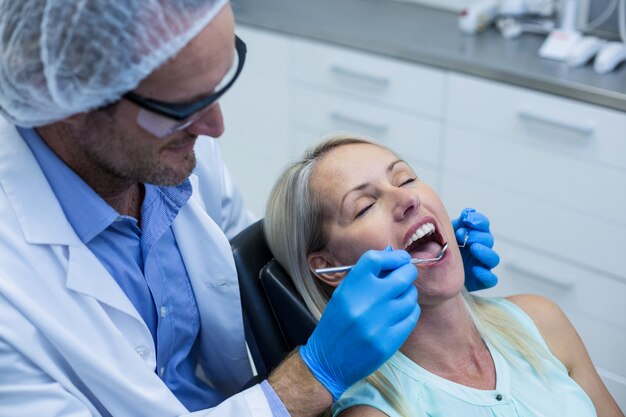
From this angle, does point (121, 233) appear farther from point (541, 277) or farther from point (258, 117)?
point (258, 117)

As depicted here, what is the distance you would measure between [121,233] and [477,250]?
2.21 feet

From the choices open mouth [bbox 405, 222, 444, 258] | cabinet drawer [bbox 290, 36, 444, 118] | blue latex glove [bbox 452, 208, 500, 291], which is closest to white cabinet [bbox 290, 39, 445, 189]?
cabinet drawer [bbox 290, 36, 444, 118]

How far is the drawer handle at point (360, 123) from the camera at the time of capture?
2.82 m

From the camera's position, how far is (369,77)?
275 centimetres

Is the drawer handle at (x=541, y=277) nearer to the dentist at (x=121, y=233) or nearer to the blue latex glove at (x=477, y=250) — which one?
the blue latex glove at (x=477, y=250)

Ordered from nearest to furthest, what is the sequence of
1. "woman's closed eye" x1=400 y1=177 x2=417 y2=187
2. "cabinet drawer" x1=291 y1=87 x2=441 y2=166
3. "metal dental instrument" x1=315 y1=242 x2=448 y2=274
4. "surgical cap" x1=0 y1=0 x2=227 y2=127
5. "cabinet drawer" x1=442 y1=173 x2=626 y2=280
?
"surgical cap" x1=0 y1=0 x2=227 y2=127 < "metal dental instrument" x1=315 y1=242 x2=448 y2=274 < "woman's closed eye" x1=400 y1=177 x2=417 y2=187 < "cabinet drawer" x1=442 y1=173 x2=626 y2=280 < "cabinet drawer" x1=291 y1=87 x2=441 y2=166

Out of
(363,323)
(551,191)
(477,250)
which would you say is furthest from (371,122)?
(363,323)

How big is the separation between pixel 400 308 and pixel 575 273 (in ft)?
4.48

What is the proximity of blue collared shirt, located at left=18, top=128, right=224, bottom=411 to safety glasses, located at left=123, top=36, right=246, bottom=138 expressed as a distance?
0.19m

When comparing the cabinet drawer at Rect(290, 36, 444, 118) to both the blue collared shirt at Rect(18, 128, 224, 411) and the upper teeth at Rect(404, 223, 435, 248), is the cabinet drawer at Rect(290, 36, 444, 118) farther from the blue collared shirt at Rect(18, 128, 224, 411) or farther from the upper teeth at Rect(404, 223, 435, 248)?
the blue collared shirt at Rect(18, 128, 224, 411)

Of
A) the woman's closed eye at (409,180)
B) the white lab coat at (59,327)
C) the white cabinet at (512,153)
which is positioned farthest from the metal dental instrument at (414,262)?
the white cabinet at (512,153)

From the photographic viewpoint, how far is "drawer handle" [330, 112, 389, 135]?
2815 millimetres

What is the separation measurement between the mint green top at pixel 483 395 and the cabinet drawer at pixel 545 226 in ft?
3.16

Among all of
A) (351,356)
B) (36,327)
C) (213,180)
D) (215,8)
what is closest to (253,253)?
(213,180)
